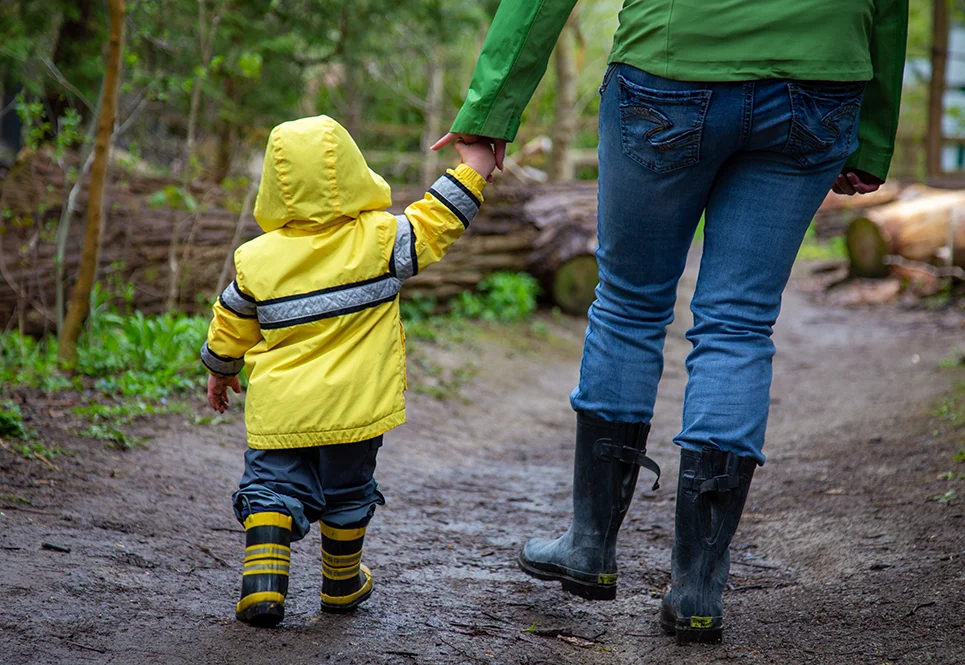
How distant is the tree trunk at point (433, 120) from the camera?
1291 centimetres

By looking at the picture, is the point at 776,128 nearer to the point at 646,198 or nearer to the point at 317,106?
the point at 646,198

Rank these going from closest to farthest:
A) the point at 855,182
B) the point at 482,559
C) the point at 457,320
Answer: the point at 855,182
the point at 482,559
the point at 457,320

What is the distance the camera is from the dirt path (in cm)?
198

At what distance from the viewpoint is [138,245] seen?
224 inches

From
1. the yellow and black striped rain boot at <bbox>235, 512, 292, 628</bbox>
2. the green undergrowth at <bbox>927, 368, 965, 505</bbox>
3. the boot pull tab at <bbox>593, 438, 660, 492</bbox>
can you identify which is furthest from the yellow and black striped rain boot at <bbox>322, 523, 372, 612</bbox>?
the green undergrowth at <bbox>927, 368, 965, 505</bbox>

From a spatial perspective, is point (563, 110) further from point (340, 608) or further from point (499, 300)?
point (340, 608)

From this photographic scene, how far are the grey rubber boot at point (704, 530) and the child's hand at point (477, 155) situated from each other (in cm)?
83

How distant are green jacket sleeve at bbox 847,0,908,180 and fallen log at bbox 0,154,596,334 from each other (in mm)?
3515

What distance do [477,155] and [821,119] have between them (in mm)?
781

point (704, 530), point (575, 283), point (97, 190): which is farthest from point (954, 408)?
point (575, 283)

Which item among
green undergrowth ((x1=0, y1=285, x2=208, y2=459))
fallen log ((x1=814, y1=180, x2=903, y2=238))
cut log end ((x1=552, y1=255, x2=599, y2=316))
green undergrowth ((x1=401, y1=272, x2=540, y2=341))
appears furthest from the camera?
fallen log ((x1=814, y1=180, x2=903, y2=238))

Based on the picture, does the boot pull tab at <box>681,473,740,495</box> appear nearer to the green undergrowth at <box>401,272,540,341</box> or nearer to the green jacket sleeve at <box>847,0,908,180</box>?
the green jacket sleeve at <box>847,0,908,180</box>

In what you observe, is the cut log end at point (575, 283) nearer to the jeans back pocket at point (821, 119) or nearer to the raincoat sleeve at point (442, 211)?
the raincoat sleeve at point (442, 211)

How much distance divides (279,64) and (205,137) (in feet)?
5.73
